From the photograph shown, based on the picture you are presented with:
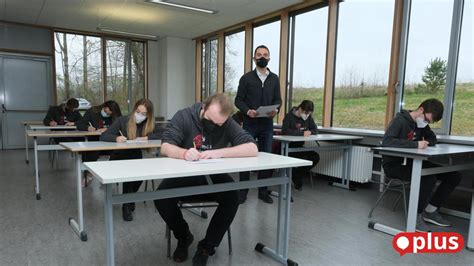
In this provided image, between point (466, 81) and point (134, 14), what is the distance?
544 cm

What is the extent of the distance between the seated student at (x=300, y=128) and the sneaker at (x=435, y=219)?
1510mm

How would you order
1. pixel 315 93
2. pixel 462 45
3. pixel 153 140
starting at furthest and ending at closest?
1. pixel 315 93
2. pixel 462 45
3. pixel 153 140

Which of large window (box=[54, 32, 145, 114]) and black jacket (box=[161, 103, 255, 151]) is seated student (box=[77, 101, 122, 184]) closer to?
black jacket (box=[161, 103, 255, 151])

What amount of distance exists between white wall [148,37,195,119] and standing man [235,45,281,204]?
16.2 ft

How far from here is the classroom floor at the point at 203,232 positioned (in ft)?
7.02

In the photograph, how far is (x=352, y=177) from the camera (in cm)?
421

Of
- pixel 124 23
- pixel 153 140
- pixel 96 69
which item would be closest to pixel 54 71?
pixel 96 69

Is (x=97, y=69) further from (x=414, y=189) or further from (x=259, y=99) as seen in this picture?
(x=414, y=189)

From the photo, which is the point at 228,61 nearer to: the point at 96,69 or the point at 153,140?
the point at 96,69

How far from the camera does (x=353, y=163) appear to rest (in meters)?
4.18

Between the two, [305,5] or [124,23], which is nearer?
[305,5]

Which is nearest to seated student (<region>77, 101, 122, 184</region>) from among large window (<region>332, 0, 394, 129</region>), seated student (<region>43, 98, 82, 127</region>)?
seated student (<region>43, 98, 82, 127</region>)

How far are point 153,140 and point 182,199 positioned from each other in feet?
4.10

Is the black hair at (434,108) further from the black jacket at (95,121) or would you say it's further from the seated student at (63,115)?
the seated student at (63,115)
